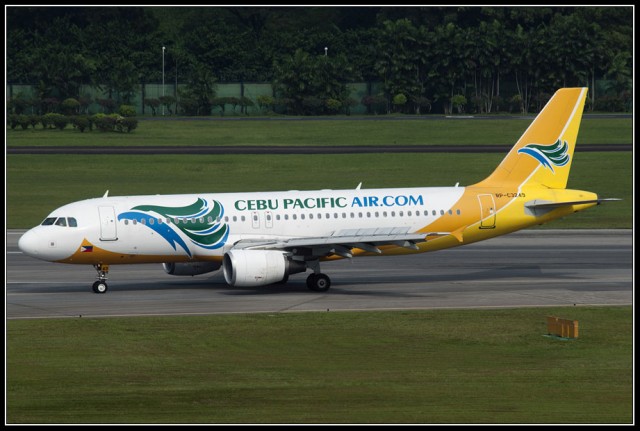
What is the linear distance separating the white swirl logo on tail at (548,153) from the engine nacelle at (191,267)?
50.2 ft

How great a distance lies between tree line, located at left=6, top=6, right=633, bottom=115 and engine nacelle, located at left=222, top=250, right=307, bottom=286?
99.6 m

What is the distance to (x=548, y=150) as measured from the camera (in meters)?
52.8

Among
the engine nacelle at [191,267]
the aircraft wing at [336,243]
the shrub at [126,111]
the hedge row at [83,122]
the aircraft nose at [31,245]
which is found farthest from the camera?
the shrub at [126,111]

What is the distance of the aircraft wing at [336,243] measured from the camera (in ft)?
151

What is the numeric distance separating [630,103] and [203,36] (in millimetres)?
62921

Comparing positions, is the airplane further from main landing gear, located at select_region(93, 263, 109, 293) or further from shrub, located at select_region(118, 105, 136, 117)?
shrub, located at select_region(118, 105, 136, 117)

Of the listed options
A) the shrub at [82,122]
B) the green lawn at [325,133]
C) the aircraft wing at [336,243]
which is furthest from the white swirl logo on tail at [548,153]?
the shrub at [82,122]

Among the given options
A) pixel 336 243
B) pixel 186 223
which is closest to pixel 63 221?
pixel 186 223

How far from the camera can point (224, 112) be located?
151 m

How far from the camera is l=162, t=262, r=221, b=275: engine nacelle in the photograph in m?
49.2

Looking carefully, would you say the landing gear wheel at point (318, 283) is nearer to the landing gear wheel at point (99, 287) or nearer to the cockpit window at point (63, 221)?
the landing gear wheel at point (99, 287)

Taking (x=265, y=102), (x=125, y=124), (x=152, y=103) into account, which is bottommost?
(x=125, y=124)

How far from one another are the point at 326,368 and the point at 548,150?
23.9 metres

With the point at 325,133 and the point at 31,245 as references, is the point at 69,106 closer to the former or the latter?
the point at 325,133
